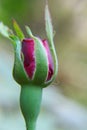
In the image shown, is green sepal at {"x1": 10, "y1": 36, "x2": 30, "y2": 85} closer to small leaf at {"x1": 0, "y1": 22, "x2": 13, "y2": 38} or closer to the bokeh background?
small leaf at {"x1": 0, "y1": 22, "x2": 13, "y2": 38}

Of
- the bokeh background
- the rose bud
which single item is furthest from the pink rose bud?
the bokeh background

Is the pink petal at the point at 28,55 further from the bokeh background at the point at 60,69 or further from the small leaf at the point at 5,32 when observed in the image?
the bokeh background at the point at 60,69

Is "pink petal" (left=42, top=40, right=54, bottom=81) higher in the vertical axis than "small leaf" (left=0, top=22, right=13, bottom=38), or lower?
lower

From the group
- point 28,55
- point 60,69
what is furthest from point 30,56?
point 60,69

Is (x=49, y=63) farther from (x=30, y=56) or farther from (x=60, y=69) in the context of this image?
(x=60, y=69)

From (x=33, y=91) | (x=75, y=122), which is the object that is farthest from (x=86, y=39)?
(x=33, y=91)

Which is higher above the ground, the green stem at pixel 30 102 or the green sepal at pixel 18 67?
the green sepal at pixel 18 67

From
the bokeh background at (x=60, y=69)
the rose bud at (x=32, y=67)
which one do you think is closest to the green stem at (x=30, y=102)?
the rose bud at (x=32, y=67)

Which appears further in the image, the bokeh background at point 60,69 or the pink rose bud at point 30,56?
the bokeh background at point 60,69
